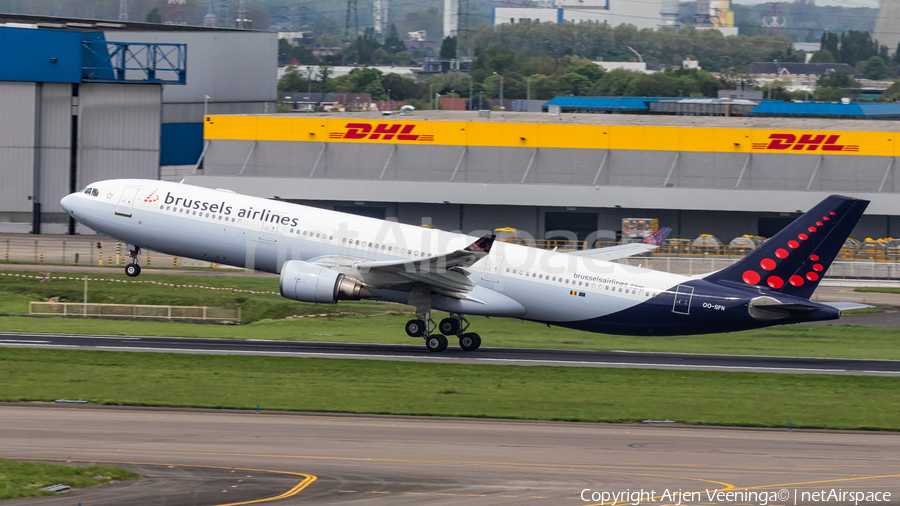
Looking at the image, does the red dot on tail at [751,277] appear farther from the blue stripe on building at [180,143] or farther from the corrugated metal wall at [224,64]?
the corrugated metal wall at [224,64]

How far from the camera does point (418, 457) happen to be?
85.6 ft

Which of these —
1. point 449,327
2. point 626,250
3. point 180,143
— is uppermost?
point 180,143

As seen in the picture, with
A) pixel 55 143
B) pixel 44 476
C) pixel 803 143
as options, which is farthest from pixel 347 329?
pixel 55 143

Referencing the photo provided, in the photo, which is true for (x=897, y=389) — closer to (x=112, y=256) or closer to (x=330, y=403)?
(x=330, y=403)

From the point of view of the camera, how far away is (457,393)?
1359 inches

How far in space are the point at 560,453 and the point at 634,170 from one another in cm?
6092

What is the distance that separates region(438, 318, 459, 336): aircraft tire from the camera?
44031mm

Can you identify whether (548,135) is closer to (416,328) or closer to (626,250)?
(626,250)

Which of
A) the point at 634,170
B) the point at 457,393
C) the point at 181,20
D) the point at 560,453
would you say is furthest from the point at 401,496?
the point at 181,20

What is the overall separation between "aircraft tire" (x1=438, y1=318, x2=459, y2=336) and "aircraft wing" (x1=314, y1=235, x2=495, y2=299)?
188cm

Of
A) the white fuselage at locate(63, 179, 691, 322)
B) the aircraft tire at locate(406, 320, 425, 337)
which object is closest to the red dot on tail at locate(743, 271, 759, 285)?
the white fuselage at locate(63, 179, 691, 322)

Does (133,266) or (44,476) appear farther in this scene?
(133,266)

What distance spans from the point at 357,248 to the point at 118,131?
57.8 metres

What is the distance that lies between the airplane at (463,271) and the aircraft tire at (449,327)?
0.04 m
